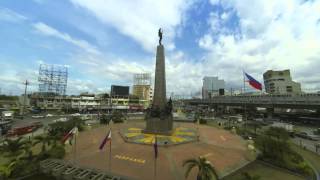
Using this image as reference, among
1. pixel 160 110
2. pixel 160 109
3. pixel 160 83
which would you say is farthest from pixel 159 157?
pixel 160 83

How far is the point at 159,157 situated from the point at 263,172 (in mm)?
10105

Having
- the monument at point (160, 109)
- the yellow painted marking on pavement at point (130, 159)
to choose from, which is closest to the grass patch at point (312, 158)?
the yellow painted marking on pavement at point (130, 159)

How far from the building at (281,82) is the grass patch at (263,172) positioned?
11386 centimetres

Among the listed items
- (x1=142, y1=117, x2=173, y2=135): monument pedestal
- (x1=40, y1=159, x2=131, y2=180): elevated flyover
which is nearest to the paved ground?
(x1=40, y1=159, x2=131, y2=180): elevated flyover

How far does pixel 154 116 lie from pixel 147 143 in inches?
250

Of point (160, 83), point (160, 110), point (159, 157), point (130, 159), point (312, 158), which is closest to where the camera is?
point (130, 159)

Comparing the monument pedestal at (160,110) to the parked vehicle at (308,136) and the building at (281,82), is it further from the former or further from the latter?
the building at (281,82)

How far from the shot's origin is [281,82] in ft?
403

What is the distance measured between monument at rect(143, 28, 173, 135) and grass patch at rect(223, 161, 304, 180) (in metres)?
14.0

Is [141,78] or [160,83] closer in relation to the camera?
[160,83]

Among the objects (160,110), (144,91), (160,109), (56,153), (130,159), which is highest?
(144,91)

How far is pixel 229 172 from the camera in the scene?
57.4ft

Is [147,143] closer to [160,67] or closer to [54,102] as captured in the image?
[160,67]

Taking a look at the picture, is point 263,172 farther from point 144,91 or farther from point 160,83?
point 144,91
